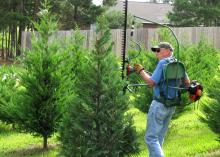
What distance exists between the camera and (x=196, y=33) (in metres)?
28.0

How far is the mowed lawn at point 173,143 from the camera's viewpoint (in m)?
9.00

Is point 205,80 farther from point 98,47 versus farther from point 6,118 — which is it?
point 98,47

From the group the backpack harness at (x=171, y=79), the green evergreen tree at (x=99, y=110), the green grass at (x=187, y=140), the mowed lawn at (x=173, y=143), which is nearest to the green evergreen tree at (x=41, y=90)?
the mowed lawn at (x=173, y=143)

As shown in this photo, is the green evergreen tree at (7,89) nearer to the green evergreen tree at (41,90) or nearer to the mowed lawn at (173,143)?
the mowed lawn at (173,143)

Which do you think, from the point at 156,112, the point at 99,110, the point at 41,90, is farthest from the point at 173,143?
the point at 99,110

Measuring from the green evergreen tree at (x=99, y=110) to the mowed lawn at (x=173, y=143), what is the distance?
151 cm

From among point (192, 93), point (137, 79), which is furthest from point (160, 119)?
point (137, 79)

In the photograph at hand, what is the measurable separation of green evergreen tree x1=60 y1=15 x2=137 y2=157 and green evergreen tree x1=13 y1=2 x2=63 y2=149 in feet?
9.70

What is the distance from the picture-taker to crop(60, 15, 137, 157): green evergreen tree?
6.37 meters

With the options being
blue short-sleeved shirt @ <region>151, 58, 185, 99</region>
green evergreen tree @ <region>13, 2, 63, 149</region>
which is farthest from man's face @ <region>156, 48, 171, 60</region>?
green evergreen tree @ <region>13, 2, 63, 149</region>

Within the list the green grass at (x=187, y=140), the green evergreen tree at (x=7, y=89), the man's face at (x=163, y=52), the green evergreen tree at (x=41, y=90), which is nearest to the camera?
the man's face at (x=163, y=52)

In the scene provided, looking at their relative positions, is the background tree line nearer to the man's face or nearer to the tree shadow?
the tree shadow

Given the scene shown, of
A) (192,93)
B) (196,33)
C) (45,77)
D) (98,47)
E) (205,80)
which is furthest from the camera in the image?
(196,33)

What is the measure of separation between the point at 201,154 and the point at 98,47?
345 centimetres
